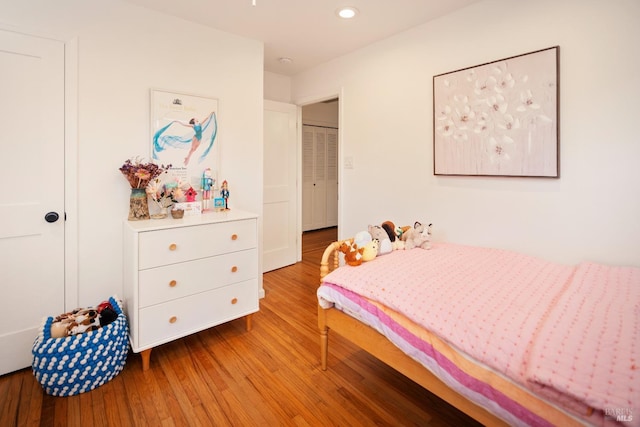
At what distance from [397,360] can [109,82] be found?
2.59m

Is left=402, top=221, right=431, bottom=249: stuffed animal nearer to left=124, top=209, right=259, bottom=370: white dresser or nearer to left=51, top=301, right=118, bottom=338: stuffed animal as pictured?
left=124, top=209, right=259, bottom=370: white dresser

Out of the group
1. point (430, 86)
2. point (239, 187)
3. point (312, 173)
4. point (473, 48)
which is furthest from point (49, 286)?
point (312, 173)

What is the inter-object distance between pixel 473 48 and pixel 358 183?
1.52 m

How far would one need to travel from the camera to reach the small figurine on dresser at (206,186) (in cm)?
262

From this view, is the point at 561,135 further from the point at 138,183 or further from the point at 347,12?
the point at 138,183

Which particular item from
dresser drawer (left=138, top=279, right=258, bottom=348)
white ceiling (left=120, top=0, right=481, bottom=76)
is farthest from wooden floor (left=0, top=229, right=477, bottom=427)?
white ceiling (left=120, top=0, right=481, bottom=76)

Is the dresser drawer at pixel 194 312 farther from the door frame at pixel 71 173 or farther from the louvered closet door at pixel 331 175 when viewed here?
the louvered closet door at pixel 331 175

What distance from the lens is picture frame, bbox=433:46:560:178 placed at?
6.70 feet

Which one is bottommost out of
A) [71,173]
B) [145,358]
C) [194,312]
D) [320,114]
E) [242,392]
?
[242,392]

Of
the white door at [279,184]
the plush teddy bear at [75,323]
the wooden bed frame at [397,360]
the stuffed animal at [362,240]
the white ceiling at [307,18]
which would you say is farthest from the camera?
the white door at [279,184]

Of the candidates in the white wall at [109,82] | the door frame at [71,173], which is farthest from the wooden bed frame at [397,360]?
the door frame at [71,173]

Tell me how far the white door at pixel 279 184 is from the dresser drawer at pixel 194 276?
1.43 m

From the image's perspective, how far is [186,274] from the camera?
2115mm

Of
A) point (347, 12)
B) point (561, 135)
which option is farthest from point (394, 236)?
point (347, 12)
